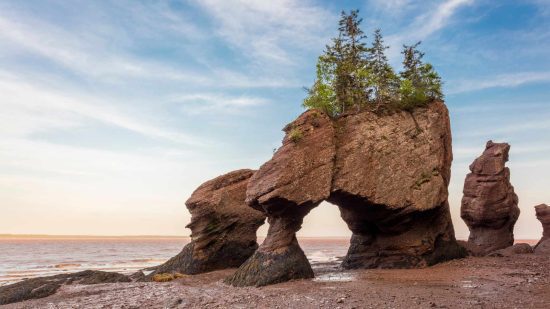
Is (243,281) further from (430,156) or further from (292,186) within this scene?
(430,156)

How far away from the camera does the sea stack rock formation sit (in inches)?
963

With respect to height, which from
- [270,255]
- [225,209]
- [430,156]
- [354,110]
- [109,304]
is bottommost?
[109,304]

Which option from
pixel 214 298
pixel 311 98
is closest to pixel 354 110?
pixel 311 98

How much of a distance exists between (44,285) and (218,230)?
38.4 feet

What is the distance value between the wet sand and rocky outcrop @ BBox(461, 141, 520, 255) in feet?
45.3

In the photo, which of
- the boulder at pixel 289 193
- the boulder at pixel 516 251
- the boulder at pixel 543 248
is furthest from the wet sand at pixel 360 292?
the boulder at pixel 543 248

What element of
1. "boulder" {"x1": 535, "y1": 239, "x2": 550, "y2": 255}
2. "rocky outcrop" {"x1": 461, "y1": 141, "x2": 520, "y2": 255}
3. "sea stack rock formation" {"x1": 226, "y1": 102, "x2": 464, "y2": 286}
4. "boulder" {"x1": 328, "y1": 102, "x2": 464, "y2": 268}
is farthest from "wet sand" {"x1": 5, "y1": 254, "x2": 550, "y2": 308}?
"rocky outcrop" {"x1": 461, "y1": 141, "x2": 520, "y2": 255}

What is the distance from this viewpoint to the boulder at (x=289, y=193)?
23.9 m

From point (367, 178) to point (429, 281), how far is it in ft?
23.5

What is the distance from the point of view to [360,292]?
62.0 feet

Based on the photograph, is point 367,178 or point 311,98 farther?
point 311,98

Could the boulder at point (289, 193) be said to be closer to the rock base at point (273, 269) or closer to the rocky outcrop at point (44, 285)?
the rock base at point (273, 269)

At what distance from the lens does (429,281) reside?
22.0 m

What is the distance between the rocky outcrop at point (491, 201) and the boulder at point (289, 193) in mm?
21320
